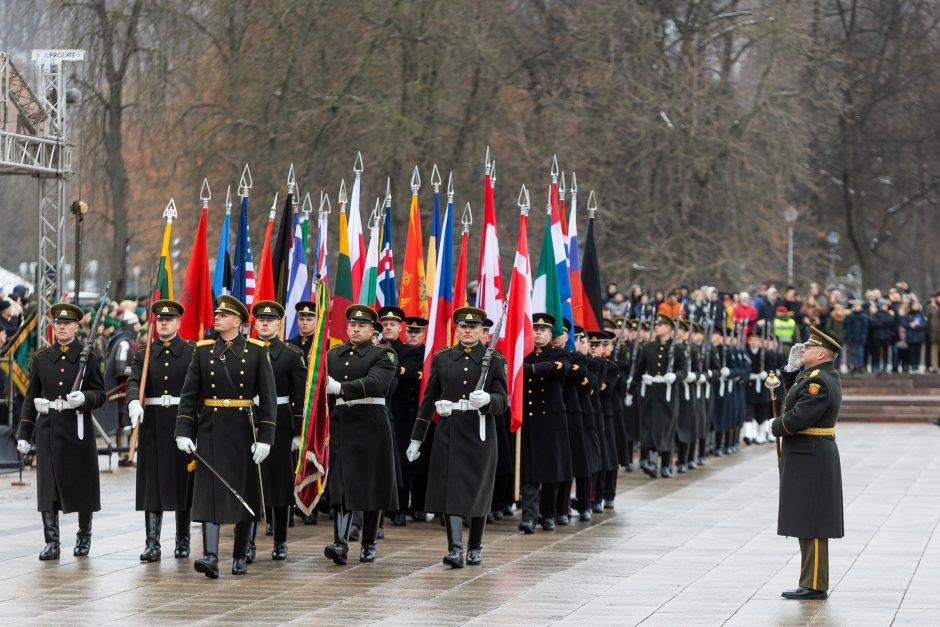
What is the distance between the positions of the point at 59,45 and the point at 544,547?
17.1m

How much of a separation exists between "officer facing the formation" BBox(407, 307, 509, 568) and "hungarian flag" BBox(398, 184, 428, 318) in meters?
3.88

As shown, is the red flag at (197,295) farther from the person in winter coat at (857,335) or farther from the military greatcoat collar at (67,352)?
the person in winter coat at (857,335)

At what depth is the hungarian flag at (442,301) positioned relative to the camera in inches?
579

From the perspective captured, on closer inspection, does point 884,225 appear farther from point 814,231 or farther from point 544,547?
point 544,547

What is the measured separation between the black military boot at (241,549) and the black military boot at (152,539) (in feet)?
2.72

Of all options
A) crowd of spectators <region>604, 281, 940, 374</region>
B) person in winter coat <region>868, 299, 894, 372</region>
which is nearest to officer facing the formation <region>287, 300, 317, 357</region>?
crowd of spectators <region>604, 281, 940, 374</region>

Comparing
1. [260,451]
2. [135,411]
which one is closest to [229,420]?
[260,451]

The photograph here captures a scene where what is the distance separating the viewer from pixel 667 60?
36.1 metres

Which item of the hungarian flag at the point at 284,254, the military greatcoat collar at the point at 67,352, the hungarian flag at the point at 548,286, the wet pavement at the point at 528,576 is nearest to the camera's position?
the wet pavement at the point at 528,576

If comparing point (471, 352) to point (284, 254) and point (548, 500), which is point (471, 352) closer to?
point (548, 500)

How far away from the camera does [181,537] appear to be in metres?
12.3

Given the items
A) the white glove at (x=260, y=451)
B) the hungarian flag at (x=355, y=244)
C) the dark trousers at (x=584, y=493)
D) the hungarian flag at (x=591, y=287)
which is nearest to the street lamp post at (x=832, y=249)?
the hungarian flag at (x=591, y=287)

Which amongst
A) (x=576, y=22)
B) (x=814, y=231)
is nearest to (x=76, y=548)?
(x=576, y=22)

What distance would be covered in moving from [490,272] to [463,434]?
3.07 meters
